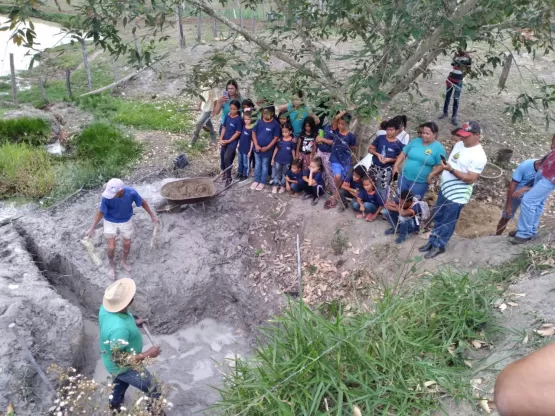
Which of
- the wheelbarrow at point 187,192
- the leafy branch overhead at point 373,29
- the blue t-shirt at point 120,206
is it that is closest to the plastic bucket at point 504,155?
the leafy branch overhead at point 373,29

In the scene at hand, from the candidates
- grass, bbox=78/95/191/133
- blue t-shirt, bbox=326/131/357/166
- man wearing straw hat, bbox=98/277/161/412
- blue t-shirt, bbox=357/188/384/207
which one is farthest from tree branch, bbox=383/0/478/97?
grass, bbox=78/95/191/133

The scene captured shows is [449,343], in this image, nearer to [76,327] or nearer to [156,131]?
[76,327]

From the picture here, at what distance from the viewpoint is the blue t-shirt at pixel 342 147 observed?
228 inches

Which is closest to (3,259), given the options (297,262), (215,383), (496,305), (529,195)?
(215,383)

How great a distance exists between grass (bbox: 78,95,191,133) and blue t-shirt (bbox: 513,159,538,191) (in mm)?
5773

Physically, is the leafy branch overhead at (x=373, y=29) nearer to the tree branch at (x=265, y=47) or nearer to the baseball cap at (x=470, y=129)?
the tree branch at (x=265, y=47)

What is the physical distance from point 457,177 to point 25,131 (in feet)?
24.4

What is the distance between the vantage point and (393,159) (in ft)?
18.0

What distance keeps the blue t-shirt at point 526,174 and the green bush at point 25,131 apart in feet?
25.1

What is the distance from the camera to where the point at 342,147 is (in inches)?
229

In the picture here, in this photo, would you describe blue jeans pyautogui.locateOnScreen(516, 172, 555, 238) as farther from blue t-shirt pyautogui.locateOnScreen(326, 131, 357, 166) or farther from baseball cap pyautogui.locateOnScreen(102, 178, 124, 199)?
baseball cap pyautogui.locateOnScreen(102, 178, 124, 199)

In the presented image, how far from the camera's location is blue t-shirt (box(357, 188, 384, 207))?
5.64 metres

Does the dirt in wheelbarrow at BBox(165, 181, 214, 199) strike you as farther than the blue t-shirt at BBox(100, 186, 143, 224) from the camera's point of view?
Yes

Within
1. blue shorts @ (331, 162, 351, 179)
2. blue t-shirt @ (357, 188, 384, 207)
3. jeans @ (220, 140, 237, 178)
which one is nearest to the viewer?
blue t-shirt @ (357, 188, 384, 207)
